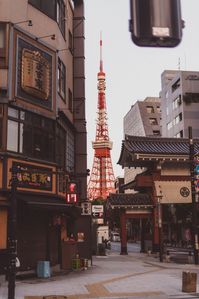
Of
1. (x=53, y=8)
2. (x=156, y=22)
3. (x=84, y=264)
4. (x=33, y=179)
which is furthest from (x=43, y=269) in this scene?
(x=156, y=22)

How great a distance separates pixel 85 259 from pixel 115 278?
5.13 meters

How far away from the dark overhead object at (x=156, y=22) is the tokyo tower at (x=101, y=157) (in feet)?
383

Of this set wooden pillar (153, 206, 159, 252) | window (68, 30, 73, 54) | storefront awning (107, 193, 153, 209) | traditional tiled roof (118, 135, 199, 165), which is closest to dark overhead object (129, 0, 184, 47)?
window (68, 30, 73, 54)

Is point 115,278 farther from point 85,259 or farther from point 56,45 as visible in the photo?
point 56,45

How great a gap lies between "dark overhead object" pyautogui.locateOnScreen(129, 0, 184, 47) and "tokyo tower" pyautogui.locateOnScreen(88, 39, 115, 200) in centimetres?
11676

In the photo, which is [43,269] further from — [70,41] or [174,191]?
[174,191]

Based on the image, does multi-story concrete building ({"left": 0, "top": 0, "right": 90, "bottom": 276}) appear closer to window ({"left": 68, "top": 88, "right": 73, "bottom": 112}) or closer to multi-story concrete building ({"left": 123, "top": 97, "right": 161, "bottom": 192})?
window ({"left": 68, "top": 88, "right": 73, "bottom": 112})

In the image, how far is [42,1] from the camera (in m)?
25.5

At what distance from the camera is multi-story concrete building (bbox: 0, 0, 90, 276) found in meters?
21.7

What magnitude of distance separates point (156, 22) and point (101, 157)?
127788 mm

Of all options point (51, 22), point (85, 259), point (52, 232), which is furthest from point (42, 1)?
point (85, 259)

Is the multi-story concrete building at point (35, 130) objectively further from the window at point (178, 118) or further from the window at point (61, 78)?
the window at point (178, 118)

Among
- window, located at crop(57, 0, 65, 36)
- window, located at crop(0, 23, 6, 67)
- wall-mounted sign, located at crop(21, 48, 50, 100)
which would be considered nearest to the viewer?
window, located at crop(0, 23, 6, 67)

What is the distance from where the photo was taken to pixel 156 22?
414 centimetres
